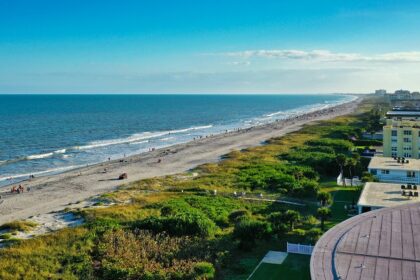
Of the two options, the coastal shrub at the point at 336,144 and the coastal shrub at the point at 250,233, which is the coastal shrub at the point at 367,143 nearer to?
the coastal shrub at the point at 336,144

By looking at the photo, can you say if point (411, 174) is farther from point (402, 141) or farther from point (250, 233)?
point (250, 233)

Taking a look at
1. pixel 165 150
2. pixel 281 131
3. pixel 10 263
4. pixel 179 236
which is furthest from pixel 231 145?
pixel 10 263

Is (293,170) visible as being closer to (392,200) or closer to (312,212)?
(312,212)

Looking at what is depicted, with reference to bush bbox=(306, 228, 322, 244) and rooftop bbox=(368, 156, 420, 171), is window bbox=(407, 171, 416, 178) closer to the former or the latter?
rooftop bbox=(368, 156, 420, 171)

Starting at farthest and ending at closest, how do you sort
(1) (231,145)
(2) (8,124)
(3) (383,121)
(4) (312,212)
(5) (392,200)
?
(2) (8,124) < (3) (383,121) < (1) (231,145) < (4) (312,212) < (5) (392,200)

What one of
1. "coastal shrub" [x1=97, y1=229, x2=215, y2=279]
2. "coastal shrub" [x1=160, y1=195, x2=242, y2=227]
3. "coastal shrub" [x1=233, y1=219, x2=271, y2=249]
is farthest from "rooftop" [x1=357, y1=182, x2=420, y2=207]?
"coastal shrub" [x1=97, y1=229, x2=215, y2=279]

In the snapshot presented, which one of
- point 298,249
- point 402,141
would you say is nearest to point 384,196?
point 298,249
